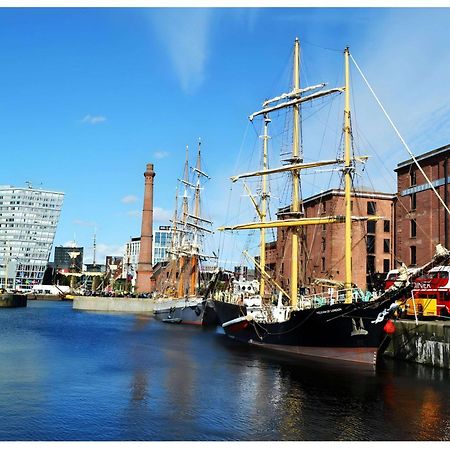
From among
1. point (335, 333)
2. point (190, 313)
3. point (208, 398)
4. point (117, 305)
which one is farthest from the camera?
point (117, 305)

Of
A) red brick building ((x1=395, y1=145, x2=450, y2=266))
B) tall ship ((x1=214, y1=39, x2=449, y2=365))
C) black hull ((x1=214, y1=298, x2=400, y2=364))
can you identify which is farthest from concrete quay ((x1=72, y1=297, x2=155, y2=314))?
black hull ((x1=214, y1=298, x2=400, y2=364))

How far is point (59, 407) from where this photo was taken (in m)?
23.2

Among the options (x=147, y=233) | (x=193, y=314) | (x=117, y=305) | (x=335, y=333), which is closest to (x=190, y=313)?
(x=193, y=314)

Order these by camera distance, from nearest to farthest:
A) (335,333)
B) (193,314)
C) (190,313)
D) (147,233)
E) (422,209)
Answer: (335,333) → (422,209) → (193,314) → (190,313) → (147,233)

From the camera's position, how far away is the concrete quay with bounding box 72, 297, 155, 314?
11362 cm

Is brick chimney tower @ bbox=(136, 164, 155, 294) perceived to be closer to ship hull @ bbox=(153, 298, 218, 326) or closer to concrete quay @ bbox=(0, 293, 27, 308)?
concrete quay @ bbox=(0, 293, 27, 308)

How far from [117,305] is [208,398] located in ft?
305

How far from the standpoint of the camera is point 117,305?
381ft

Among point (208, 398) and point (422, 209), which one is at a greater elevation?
point (422, 209)

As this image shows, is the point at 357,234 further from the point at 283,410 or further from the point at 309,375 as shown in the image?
the point at 283,410

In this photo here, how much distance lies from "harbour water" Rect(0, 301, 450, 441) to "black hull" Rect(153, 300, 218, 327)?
35.6 m

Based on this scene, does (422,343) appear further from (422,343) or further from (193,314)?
(193,314)

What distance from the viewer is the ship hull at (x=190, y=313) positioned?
78.8 m
